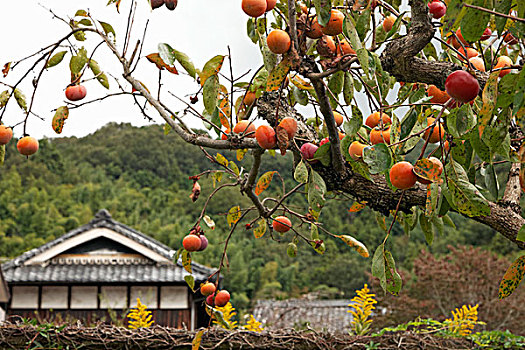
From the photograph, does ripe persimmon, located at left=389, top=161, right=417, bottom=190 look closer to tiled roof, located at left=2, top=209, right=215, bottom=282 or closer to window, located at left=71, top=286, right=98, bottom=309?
tiled roof, located at left=2, top=209, right=215, bottom=282

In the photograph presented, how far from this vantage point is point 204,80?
1.00 meters

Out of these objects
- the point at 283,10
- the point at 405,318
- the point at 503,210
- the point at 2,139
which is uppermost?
the point at 283,10

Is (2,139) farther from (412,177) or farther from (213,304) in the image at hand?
(412,177)

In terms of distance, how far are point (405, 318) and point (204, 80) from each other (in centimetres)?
914

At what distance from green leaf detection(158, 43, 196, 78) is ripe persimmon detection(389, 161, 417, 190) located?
569 mm

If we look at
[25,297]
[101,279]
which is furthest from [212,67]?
[25,297]

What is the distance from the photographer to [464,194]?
2.29 feet

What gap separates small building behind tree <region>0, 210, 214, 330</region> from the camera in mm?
8570

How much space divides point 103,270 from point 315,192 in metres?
8.70

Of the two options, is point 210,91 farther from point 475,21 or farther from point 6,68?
point 6,68

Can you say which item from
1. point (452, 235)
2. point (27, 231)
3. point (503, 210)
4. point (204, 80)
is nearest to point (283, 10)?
point (204, 80)

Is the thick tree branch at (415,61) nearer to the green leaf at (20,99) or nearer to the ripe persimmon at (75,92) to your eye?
the ripe persimmon at (75,92)

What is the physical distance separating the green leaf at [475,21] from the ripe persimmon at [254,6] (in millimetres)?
394

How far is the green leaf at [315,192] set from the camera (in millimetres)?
917
